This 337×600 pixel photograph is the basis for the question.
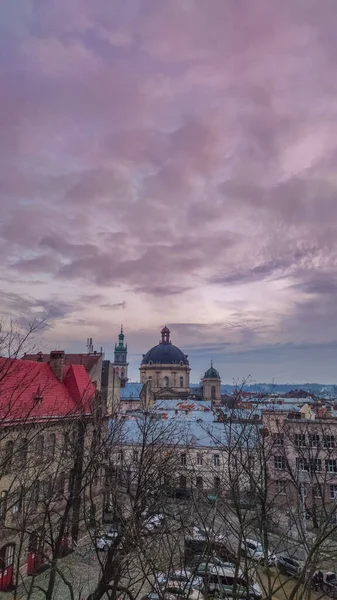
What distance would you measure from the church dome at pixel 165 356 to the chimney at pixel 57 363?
104 meters

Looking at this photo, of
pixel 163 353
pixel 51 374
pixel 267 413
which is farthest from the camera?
pixel 163 353

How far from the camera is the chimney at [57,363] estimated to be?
39.0 meters

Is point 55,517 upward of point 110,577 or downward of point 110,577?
downward

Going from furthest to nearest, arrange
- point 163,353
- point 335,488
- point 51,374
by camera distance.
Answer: point 163,353 → point 335,488 → point 51,374

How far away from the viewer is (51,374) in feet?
126

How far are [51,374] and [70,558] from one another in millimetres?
15340

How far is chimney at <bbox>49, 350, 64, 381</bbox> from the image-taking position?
39.0m

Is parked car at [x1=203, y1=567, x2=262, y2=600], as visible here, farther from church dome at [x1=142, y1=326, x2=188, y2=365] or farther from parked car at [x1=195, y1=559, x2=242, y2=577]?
church dome at [x1=142, y1=326, x2=188, y2=365]

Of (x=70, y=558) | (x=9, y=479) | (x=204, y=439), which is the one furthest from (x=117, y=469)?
(x=204, y=439)

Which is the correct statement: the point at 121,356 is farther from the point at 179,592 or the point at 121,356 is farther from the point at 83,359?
the point at 179,592

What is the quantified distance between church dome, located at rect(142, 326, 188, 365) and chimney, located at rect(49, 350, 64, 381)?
104m

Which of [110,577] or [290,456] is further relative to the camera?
[290,456]

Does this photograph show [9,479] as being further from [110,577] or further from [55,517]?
[110,577]

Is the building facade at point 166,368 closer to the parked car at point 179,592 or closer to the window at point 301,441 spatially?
the window at point 301,441
